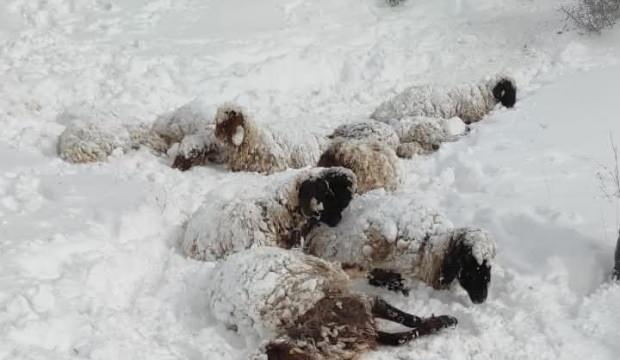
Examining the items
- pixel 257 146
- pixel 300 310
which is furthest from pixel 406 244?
pixel 257 146

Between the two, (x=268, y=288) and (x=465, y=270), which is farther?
(x=465, y=270)

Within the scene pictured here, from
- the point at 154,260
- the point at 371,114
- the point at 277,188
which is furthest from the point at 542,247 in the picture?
the point at 371,114

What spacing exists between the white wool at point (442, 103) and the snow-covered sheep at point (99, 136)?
2820 mm

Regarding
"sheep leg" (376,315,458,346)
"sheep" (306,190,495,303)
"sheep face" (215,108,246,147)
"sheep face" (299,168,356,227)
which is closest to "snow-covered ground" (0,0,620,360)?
"sheep leg" (376,315,458,346)

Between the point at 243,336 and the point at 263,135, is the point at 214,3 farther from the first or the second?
the point at 243,336

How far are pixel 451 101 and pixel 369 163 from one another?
8.59 ft

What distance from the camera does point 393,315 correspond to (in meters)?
4.41

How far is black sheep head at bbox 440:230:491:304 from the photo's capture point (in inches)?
179

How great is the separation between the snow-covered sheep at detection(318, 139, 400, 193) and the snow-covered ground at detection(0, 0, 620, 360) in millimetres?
305

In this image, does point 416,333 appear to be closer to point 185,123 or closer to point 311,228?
point 311,228

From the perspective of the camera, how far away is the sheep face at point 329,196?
545 centimetres

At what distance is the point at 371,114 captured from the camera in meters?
8.84

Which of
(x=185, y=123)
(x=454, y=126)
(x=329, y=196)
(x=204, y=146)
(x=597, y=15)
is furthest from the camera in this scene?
(x=597, y=15)

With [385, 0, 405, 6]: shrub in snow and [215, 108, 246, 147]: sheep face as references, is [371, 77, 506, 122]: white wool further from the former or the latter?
[385, 0, 405, 6]: shrub in snow
